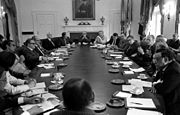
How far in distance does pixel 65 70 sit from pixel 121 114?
6.32 ft

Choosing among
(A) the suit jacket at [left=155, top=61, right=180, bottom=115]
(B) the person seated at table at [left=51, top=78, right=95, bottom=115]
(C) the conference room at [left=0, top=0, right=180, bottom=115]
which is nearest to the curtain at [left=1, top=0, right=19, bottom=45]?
(C) the conference room at [left=0, top=0, right=180, bottom=115]

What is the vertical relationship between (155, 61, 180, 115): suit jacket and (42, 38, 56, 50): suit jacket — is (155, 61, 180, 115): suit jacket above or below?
below

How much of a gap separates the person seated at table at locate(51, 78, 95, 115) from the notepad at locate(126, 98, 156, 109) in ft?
3.19

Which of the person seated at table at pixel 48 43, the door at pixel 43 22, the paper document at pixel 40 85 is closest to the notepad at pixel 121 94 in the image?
the paper document at pixel 40 85

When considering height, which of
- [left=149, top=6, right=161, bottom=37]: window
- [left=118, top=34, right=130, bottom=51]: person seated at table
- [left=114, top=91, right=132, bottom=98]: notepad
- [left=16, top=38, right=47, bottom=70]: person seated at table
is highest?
[left=149, top=6, right=161, bottom=37]: window

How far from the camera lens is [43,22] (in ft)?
35.9

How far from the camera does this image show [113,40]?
27.9ft

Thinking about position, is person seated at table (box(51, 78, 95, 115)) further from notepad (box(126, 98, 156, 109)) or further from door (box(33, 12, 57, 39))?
door (box(33, 12, 57, 39))

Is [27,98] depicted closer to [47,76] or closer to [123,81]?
[47,76]

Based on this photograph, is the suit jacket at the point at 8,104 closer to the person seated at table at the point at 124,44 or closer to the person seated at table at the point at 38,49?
the person seated at table at the point at 38,49

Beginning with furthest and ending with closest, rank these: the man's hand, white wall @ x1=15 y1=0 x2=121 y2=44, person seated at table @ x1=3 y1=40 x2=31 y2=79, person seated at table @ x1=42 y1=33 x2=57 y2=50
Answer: white wall @ x1=15 y1=0 x2=121 y2=44, person seated at table @ x1=42 y1=33 x2=57 y2=50, person seated at table @ x1=3 y1=40 x2=31 y2=79, the man's hand

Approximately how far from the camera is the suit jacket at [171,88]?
2.28 m

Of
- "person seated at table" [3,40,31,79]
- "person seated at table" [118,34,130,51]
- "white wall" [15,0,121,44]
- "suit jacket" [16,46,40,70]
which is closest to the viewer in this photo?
"person seated at table" [3,40,31,79]

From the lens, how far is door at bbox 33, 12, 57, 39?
10922mm
